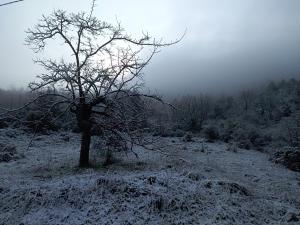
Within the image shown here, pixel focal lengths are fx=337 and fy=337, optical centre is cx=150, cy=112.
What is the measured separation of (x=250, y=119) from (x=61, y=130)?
5406cm

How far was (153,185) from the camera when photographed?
34.2ft

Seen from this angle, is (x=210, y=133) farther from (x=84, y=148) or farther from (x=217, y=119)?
(x=217, y=119)

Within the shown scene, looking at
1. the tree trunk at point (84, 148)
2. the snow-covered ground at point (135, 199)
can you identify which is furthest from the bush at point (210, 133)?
the tree trunk at point (84, 148)

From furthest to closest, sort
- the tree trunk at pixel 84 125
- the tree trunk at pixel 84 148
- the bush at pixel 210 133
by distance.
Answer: the bush at pixel 210 133 → the tree trunk at pixel 84 148 → the tree trunk at pixel 84 125

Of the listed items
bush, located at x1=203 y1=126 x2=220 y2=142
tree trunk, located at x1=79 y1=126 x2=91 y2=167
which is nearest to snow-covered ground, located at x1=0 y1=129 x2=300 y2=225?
tree trunk, located at x1=79 y1=126 x2=91 y2=167

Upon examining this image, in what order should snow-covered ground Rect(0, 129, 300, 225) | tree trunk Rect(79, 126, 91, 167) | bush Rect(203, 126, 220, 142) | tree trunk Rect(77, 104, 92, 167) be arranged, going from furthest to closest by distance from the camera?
bush Rect(203, 126, 220, 142)
tree trunk Rect(79, 126, 91, 167)
tree trunk Rect(77, 104, 92, 167)
snow-covered ground Rect(0, 129, 300, 225)

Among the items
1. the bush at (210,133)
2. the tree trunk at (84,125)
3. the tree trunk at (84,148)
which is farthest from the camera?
the bush at (210,133)

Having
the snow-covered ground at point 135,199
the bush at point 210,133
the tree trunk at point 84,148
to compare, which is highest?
the bush at point 210,133

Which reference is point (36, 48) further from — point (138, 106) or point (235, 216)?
point (235, 216)

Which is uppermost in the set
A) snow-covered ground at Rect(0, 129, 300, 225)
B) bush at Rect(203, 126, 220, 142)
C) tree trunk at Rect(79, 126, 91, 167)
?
bush at Rect(203, 126, 220, 142)

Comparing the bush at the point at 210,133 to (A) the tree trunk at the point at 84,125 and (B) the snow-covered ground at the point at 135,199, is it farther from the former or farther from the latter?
(A) the tree trunk at the point at 84,125

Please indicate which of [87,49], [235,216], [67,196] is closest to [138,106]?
[87,49]

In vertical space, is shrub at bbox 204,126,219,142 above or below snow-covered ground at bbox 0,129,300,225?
above

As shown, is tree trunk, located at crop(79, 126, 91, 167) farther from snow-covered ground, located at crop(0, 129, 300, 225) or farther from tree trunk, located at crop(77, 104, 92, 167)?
snow-covered ground, located at crop(0, 129, 300, 225)
